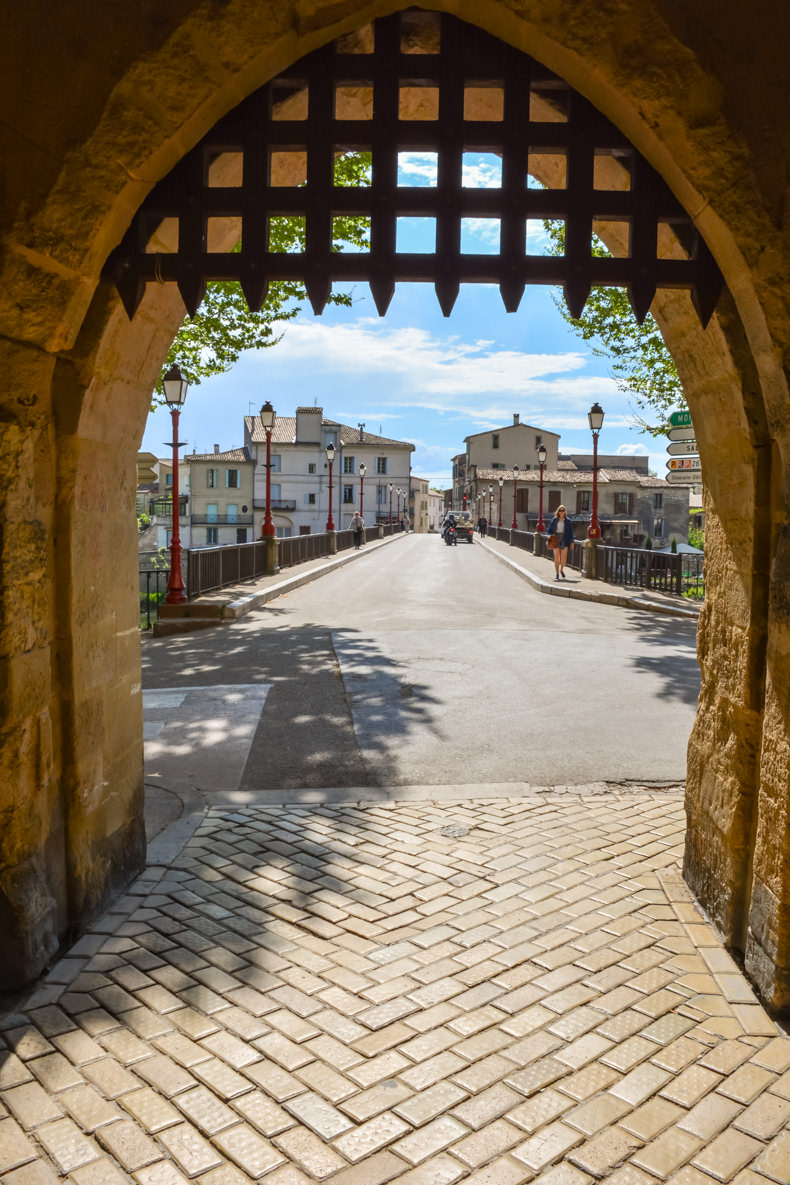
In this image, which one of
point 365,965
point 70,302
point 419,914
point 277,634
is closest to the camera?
point 70,302

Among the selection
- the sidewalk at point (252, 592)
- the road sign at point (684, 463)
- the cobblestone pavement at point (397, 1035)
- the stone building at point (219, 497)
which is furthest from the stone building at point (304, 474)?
the cobblestone pavement at point (397, 1035)

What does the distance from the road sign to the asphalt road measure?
2.33 m

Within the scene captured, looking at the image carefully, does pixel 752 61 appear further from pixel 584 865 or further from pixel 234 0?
pixel 584 865

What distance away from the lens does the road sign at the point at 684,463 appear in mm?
10977

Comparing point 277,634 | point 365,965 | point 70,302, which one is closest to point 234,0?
point 70,302

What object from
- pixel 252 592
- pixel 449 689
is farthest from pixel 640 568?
pixel 449 689

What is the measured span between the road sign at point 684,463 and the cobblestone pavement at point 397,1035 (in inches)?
313

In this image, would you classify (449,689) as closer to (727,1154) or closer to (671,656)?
(671,656)

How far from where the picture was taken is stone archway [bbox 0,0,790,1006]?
2.69m

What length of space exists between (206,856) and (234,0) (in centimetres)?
360

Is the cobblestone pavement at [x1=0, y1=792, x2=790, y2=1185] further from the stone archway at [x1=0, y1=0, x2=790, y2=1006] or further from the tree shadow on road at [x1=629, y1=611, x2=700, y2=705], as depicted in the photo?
the tree shadow on road at [x1=629, y1=611, x2=700, y2=705]

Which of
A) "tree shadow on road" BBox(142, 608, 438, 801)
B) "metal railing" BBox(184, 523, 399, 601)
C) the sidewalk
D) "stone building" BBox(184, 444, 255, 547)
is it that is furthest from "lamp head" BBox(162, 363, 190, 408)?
"stone building" BBox(184, 444, 255, 547)

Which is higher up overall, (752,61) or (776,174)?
(752,61)

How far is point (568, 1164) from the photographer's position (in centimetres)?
212
